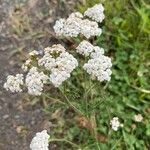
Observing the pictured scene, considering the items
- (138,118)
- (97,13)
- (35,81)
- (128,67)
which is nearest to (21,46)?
(128,67)

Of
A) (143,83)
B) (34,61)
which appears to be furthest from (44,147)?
(143,83)

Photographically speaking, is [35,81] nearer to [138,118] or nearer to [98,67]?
[98,67]

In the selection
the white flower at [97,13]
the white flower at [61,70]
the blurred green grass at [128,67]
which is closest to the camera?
the white flower at [61,70]

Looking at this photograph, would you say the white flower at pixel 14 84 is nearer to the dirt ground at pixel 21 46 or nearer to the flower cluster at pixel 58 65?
the flower cluster at pixel 58 65

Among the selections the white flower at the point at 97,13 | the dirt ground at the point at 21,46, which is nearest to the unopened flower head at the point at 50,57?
the white flower at the point at 97,13

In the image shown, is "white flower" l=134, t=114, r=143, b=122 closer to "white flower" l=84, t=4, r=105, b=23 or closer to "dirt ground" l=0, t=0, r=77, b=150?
"dirt ground" l=0, t=0, r=77, b=150

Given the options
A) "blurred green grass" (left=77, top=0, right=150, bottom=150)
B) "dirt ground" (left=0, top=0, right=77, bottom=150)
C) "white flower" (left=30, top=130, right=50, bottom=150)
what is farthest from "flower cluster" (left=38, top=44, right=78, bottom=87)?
"dirt ground" (left=0, top=0, right=77, bottom=150)
